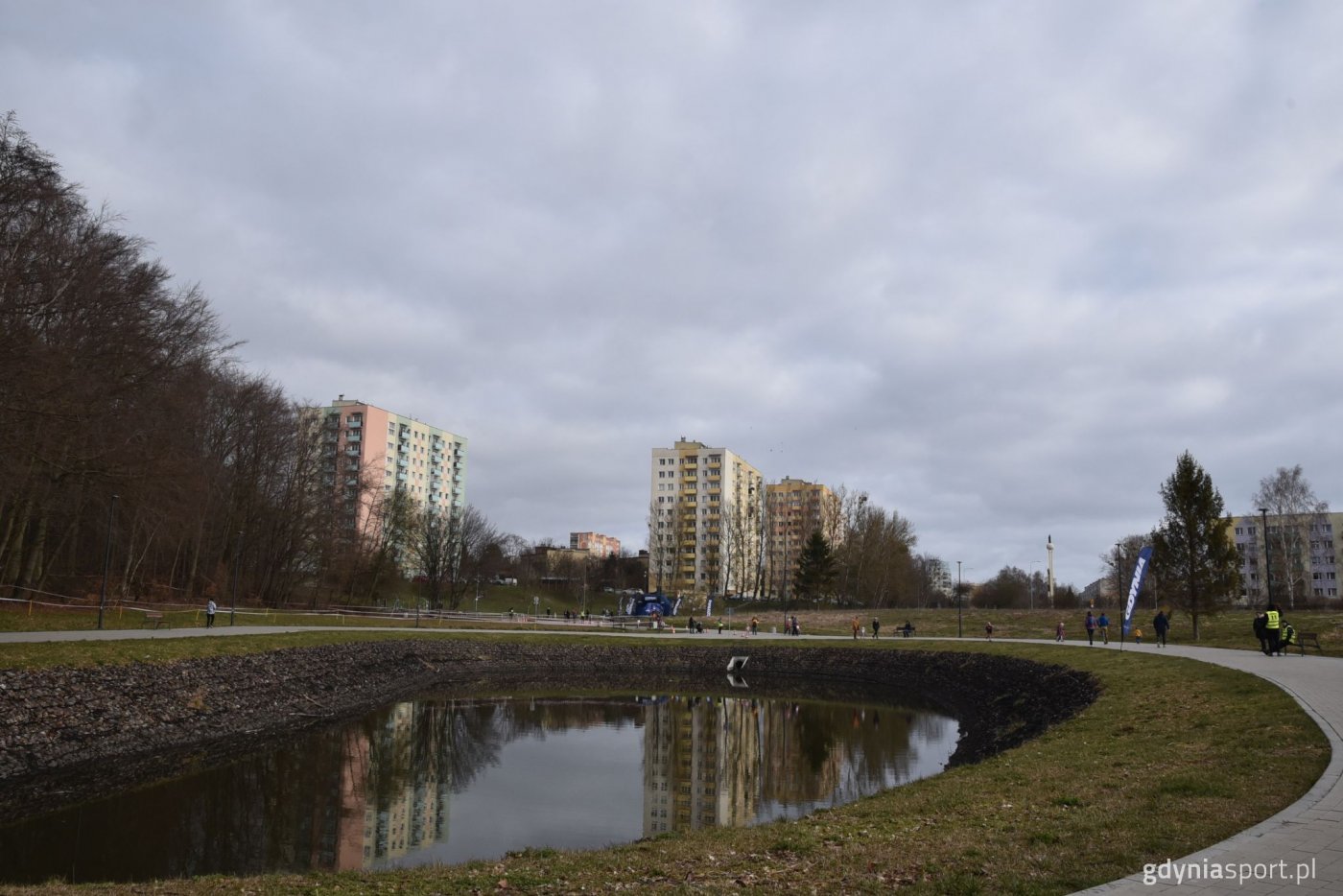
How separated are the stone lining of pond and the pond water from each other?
1.67 metres

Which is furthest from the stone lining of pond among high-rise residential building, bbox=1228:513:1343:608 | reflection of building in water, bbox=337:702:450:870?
high-rise residential building, bbox=1228:513:1343:608

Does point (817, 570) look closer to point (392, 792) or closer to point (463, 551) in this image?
point (463, 551)

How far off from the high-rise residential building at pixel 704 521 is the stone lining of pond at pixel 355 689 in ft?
157

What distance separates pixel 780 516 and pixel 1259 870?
124 m

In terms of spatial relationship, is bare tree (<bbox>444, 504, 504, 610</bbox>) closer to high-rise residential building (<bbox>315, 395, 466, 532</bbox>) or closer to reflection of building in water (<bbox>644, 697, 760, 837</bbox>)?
high-rise residential building (<bbox>315, 395, 466, 532</bbox>)

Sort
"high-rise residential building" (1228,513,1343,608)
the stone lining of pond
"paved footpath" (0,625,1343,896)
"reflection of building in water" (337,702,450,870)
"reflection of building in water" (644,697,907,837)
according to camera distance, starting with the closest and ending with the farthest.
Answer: "paved footpath" (0,625,1343,896) < "reflection of building in water" (337,702,450,870) < "reflection of building in water" (644,697,907,837) < the stone lining of pond < "high-rise residential building" (1228,513,1343,608)

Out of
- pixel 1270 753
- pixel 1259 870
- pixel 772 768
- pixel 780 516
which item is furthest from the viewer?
pixel 780 516

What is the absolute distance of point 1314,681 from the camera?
19453 millimetres

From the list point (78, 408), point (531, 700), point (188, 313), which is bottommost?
point (531, 700)

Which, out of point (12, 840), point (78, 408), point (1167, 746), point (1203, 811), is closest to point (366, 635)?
point (78, 408)

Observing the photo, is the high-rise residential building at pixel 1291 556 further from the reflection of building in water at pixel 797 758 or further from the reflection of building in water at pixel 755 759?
the reflection of building in water at pixel 797 758

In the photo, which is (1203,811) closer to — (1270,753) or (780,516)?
(1270,753)

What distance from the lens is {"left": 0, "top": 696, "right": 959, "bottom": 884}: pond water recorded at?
1378 centimetres

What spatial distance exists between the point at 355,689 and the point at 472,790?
51.2 feet
